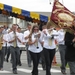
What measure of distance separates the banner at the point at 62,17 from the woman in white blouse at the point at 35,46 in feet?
10.8

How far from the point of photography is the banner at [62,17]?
6918 millimetres

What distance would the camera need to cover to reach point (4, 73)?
39.9 ft

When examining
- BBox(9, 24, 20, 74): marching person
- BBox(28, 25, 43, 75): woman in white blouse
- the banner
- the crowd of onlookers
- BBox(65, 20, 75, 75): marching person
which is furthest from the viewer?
BBox(9, 24, 20, 74): marching person

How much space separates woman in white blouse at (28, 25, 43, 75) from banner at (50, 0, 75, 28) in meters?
3.30

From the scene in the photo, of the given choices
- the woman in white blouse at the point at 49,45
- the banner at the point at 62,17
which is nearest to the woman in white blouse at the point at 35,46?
the woman in white blouse at the point at 49,45

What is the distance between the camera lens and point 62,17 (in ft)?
23.1

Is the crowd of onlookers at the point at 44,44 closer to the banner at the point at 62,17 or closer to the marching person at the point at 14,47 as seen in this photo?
the marching person at the point at 14,47

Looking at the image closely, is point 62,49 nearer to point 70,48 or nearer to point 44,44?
point 44,44

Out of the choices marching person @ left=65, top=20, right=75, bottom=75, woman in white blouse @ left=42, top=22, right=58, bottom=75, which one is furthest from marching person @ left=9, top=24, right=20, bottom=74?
marching person @ left=65, top=20, right=75, bottom=75

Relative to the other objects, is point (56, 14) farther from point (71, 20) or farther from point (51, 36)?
point (51, 36)

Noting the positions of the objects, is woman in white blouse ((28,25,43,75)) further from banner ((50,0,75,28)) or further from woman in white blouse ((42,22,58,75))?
banner ((50,0,75,28))

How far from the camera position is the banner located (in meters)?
6.92

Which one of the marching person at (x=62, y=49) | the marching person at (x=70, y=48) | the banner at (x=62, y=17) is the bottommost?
the marching person at (x=62, y=49)

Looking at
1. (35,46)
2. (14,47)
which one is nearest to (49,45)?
(35,46)
